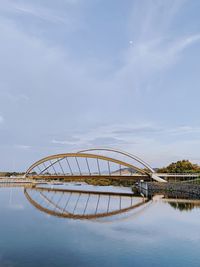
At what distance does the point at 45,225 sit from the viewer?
2377 cm

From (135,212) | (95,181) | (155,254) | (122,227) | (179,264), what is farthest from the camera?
(95,181)

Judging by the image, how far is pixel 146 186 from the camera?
66.4 metres

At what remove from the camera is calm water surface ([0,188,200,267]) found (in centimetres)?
1452

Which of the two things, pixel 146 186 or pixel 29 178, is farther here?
pixel 29 178

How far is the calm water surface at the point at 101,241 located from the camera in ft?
47.6

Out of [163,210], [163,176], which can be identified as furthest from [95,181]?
[163,210]

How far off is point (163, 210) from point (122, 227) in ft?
33.8

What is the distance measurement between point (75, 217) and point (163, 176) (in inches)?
1788

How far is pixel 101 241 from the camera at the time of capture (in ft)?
60.4

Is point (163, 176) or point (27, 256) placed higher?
point (163, 176)

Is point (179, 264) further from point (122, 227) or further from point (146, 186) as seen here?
point (146, 186)

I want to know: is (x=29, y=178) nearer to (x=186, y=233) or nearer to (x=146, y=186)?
(x=146, y=186)

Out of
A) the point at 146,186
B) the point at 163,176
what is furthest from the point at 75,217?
the point at 163,176

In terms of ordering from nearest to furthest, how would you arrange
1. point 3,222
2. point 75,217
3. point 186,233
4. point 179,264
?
point 179,264
point 186,233
point 3,222
point 75,217
